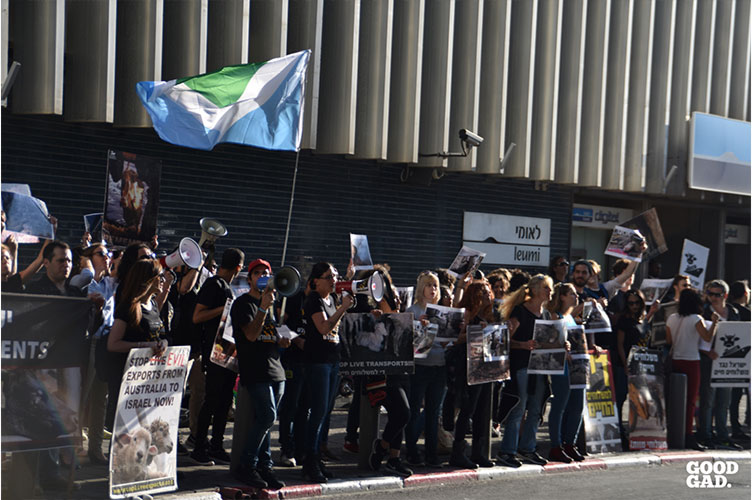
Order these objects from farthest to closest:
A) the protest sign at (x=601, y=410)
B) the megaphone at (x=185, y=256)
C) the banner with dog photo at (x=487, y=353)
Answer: the protest sign at (x=601, y=410)
the banner with dog photo at (x=487, y=353)
the megaphone at (x=185, y=256)

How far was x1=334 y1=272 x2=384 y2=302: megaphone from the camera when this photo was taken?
9375 millimetres

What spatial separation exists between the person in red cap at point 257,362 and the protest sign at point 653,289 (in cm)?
611

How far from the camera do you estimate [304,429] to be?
31.4ft

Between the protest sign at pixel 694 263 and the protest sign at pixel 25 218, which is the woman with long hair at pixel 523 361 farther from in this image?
the protest sign at pixel 694 263

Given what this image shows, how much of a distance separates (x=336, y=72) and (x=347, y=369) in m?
6.45

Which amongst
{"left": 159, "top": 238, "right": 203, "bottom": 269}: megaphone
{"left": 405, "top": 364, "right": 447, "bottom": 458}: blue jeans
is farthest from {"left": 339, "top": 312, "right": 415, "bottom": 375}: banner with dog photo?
{"left": 159, "top": 238, "right": 203, "bottom": 269}: megaphone

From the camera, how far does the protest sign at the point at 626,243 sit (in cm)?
1345

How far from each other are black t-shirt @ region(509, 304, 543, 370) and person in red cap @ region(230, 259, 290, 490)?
2893 mm

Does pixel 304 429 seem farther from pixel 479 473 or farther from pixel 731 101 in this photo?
pixel 731 101

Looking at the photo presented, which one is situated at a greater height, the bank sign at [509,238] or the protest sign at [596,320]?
the bank sign at [509,238]

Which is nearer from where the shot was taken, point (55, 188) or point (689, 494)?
point (689, 494)

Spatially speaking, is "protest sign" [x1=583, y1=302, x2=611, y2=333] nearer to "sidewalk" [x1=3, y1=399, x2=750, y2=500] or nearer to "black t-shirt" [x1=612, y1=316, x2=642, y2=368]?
"black t-shirt" [x1=612, y1=316, x2=642, y2=368]

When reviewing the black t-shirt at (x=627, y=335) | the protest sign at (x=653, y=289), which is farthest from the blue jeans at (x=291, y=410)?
the protest sign at (x=653, y=289)

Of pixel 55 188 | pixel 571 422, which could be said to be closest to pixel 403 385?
pixel 571 422
